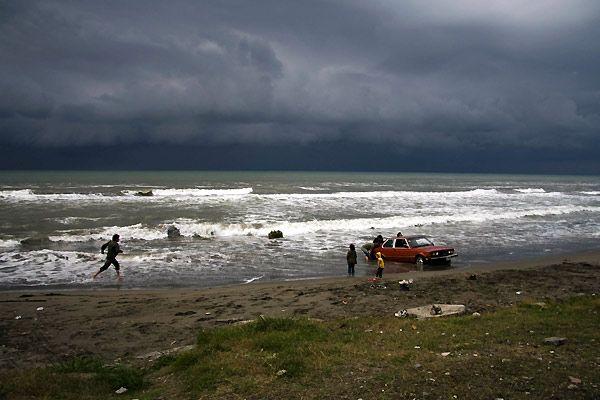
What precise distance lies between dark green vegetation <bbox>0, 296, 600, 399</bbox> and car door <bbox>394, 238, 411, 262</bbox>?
1248 cm

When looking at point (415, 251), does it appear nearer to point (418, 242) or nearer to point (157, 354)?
point (418, 242)

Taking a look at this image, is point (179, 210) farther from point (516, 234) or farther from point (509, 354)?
point (509, 354)

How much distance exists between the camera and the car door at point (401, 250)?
71.8ft

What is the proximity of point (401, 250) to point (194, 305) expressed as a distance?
1173 cm

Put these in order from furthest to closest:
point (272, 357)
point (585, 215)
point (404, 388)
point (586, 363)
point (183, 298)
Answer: point (585, 215) → point (183, 298) → point (272, 357) → point (586, 363) → point (404, 388)

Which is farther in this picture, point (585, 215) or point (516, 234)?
point (585, 215)

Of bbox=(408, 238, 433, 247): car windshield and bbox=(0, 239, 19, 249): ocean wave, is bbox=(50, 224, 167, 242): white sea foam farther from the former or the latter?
bbox=(408, 238, 433, 247): car windshield

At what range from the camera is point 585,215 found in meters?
45.3

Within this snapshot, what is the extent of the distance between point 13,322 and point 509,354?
38.3ft

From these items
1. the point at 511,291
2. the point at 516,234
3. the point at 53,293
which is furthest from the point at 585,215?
the point at 53,293

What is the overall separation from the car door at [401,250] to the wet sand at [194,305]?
17.6 feet

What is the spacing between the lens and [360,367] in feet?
22.9

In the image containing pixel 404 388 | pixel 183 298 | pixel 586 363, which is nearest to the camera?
pixel 404 388

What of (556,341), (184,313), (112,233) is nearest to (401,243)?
(184,313)
